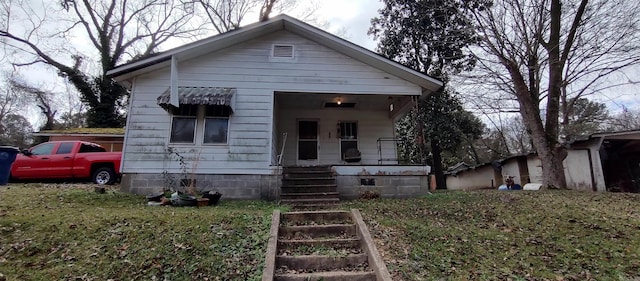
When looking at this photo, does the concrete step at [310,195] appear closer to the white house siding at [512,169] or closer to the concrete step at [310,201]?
the concrete step at [310,201]

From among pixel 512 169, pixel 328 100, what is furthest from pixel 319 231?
pixel 512 169

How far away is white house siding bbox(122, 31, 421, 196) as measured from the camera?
845cm

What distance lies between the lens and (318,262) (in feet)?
13.6

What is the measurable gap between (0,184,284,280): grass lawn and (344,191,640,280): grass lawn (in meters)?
2.17

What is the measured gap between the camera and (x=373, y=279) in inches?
149

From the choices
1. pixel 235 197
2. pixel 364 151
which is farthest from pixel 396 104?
pixel 235 197

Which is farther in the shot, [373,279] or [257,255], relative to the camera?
[257,255]

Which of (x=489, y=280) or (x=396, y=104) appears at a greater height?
(x=396, y=104)

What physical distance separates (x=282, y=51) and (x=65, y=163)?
8.70 metres

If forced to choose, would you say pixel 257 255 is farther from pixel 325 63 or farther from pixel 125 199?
pixel 325 63

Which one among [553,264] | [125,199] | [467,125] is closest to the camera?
[553,264]

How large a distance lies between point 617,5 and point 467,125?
8.36 m

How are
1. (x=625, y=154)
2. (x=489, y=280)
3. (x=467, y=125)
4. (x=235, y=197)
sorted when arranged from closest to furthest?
(x=489, y=280), (x=235, y=197), (x=625, y=154), (x=467, y=125)

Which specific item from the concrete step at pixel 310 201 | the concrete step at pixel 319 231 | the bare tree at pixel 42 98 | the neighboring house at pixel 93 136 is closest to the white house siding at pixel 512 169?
the concrete step at pixel 310 201
